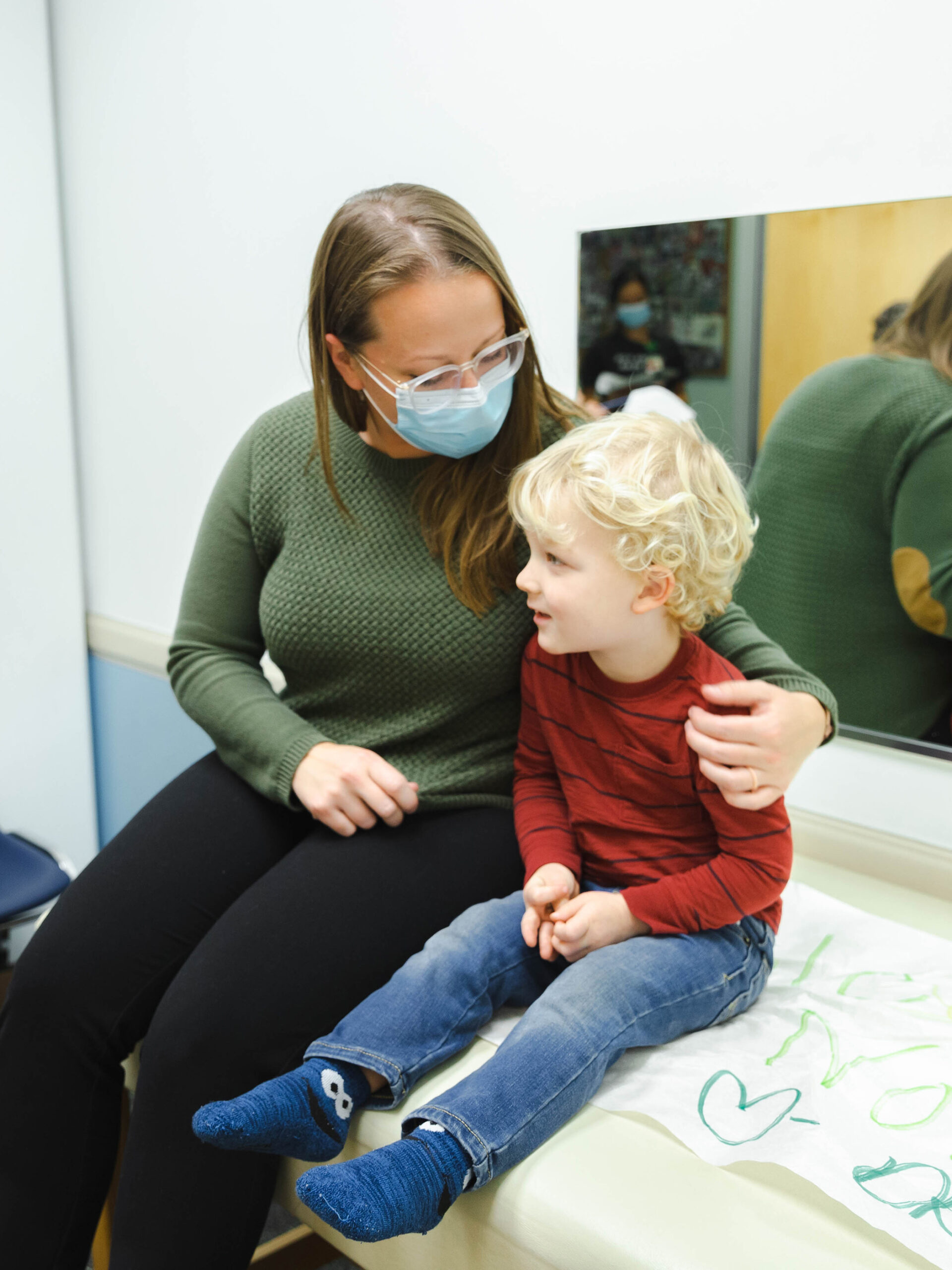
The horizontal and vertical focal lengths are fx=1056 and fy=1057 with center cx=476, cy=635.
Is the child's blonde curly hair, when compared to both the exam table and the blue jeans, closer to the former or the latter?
the blue jeans

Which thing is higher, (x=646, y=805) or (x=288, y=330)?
(x=288, y=330)

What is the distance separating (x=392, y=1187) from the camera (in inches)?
31.4

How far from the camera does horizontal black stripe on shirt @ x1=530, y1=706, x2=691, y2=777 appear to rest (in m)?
1.06

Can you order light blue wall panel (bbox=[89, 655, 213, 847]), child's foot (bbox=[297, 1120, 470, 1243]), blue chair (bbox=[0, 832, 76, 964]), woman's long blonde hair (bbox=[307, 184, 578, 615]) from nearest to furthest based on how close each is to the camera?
1. child's foot (bbox=[297, 1120, 470, 1243])
2. woman's long blonde hair (bbox=[307, 184, 578, 615])
3. blue chair (bbox=[0, 832, 76, 964])
4. light blue wall panel (bbox=[89, 655, 213, 847])

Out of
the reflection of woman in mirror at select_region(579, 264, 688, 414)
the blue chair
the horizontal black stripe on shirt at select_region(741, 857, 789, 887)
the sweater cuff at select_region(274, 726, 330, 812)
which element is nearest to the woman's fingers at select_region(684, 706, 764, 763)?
the horizontal black stripe on shirt at select_region(741, 857, 789, 887)

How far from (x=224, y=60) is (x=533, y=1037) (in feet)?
5.93

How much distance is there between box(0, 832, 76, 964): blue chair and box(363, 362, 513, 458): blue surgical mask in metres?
1.07

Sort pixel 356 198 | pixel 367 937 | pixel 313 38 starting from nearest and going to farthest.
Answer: pixel 367 937 < pixel 356 198 < pixel 313 38

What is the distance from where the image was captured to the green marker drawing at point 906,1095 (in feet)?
3.00

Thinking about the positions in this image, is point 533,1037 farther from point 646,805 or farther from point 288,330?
point 288,330

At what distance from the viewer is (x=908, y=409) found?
123 cm

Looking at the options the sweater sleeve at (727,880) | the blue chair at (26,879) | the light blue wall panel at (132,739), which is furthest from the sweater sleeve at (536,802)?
the light blue wall panel at (132,739)

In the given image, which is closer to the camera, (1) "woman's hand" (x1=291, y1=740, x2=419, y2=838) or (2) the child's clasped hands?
(2) the child's clasped hands

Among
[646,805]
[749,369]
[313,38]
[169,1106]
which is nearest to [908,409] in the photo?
[749,369]
